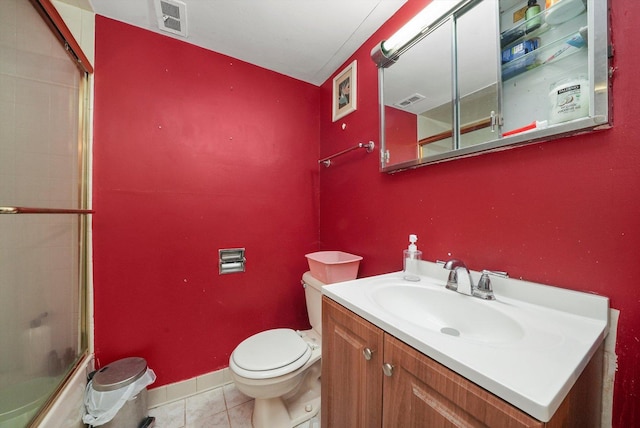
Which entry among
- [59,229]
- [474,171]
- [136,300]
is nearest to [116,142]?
[59,229]

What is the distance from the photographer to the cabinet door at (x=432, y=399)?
0.40 meters

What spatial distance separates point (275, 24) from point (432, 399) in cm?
170

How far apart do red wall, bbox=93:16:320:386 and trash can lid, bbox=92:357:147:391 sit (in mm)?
88

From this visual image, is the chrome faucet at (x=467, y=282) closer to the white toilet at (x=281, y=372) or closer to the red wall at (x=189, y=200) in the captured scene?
the white toilet at (x=281, y=372)

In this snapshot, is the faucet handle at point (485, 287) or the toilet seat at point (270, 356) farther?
the toilet seat at point (270, 356)

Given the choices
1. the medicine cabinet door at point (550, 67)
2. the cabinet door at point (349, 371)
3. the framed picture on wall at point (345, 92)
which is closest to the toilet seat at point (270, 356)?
Answer: the cabinet door at point (349, 371)

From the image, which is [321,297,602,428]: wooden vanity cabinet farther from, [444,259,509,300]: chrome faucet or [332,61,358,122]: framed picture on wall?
[332,61,358,122]: framed picture on wall

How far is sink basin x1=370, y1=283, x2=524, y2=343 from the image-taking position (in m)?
0.69

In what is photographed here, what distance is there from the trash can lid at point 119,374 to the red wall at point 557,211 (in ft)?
4.43

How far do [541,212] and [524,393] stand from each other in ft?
1.87

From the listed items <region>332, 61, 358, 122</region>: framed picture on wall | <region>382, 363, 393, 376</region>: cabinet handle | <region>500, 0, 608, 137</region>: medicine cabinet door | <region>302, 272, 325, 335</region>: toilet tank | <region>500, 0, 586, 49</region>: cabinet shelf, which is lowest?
<region>302, 272, 325, 335</region>: toilet tank

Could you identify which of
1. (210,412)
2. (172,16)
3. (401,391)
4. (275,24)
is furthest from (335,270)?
(172,16)

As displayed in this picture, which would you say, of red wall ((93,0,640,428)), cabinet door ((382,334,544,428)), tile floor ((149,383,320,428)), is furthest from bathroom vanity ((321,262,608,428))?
tile floor ((149,383,320,428))

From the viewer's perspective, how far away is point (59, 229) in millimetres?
1078
